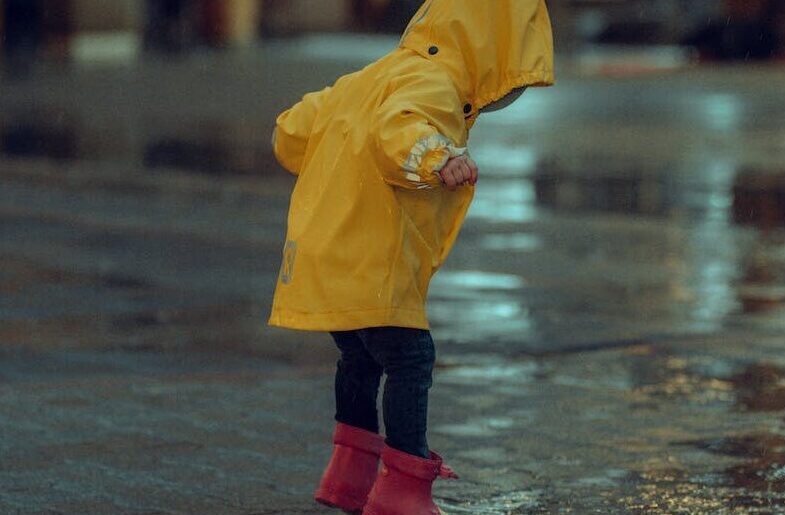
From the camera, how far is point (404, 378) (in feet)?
15.4

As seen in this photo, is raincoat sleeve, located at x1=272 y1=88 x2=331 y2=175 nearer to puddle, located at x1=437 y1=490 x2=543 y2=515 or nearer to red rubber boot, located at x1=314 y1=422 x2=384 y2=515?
red rubber boot, located at x1=314 y1=422 x2=384 y2=515

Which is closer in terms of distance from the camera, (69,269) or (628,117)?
(69,269)

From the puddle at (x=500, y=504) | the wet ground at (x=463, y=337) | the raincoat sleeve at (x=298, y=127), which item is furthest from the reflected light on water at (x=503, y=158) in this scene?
the raincoat sleeve at (x=298, y=127)

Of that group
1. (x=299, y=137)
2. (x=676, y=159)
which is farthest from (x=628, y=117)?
(x=299, y=137)

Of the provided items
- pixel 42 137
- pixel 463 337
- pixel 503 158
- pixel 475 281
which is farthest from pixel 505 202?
pixel 42 137

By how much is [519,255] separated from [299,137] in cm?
603

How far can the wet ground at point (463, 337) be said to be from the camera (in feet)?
18.4

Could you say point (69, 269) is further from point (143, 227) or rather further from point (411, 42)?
point (411, 42)

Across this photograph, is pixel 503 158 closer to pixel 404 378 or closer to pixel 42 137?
pixel 42 137

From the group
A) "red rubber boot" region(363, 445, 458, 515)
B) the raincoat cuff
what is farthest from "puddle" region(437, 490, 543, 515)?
the raincoat cuff

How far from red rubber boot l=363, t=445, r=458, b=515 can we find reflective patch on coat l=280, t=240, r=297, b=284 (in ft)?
1.69

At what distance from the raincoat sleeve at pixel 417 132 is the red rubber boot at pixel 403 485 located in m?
0.71

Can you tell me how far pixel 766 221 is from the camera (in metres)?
12.7

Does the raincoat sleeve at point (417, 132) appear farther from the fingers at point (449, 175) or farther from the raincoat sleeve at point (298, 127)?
the raincoat sleeve at point (298, 127)
